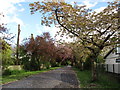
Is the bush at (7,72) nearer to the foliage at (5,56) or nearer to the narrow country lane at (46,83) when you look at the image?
the foliage at (5,56)

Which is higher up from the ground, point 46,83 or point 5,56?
point 5,56

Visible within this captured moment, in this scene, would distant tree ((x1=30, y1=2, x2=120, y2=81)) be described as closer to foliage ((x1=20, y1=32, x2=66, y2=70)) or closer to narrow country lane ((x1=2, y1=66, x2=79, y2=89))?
narrow country lane ((x1=2, y1=66, x2=79, y2=89))

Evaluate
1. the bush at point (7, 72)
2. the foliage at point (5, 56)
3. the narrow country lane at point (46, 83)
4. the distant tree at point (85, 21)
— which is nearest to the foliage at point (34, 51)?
the bush at point (7, 72)


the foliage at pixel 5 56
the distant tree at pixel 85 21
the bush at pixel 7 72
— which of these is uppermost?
the distant tree at pixel 85 21

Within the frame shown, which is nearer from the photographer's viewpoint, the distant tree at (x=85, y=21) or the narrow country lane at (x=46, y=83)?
the distant tree at (x=85, y=21)

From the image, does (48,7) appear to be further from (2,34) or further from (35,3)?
(2,34)

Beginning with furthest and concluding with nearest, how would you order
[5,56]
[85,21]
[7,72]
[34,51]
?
[34,51] < [7,72] < [5,56] < [85,21]

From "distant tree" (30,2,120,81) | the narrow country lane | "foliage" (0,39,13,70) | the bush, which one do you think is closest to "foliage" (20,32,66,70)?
the bush

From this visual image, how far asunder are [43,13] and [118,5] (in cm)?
470

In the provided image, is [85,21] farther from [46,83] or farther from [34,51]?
[34,51]

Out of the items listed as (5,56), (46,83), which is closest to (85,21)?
(46,83)

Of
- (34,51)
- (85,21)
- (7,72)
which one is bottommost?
(7,72)

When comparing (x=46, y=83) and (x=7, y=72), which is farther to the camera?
(x=7, y=72)

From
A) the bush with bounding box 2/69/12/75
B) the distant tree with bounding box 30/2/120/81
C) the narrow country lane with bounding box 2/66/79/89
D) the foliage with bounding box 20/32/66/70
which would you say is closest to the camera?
the distant tree with bounding box 30/2/120/81
